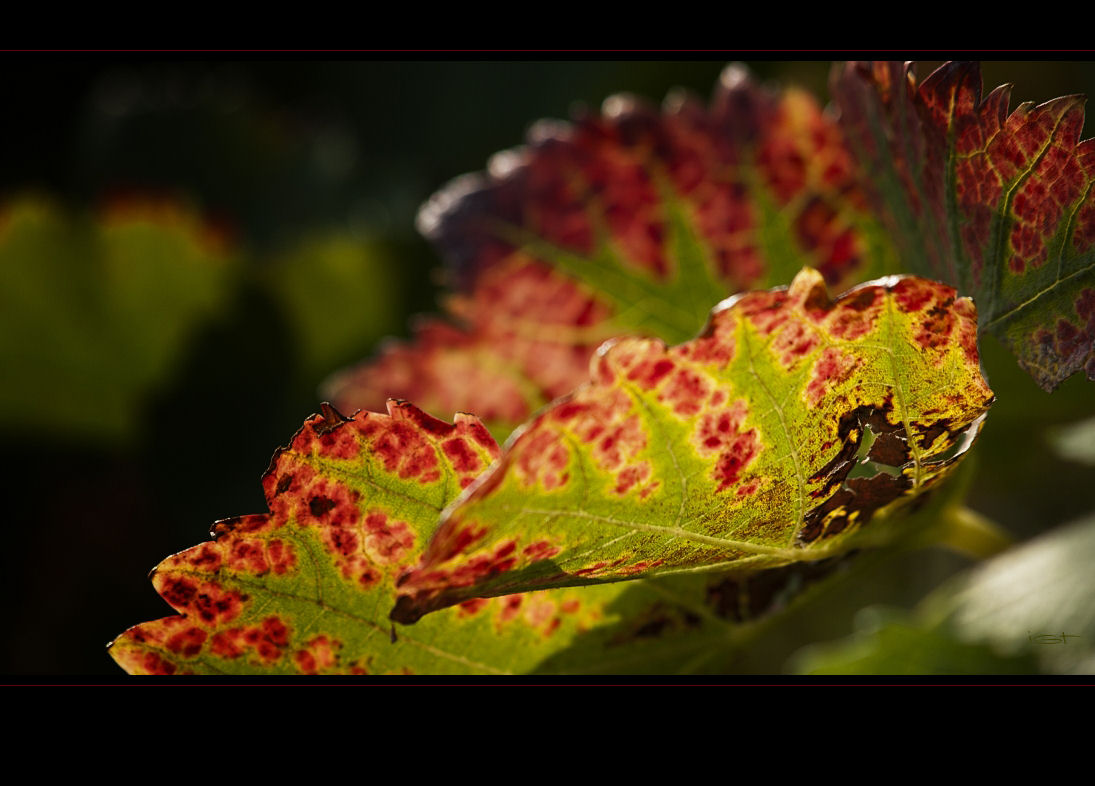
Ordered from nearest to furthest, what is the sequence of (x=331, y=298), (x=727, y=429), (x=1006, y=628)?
(x=727, y=429), (x=1006, y=628), (x=331, y=298)

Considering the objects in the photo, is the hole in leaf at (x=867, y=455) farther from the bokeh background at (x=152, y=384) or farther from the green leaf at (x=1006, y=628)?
the bokeh background at (x=152, y=384)

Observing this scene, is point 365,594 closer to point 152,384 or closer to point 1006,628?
point 1006,628

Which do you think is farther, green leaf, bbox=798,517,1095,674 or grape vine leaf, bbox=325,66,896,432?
grape vine leaf, bbox=325,66,896,432

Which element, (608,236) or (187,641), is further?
(608,236)

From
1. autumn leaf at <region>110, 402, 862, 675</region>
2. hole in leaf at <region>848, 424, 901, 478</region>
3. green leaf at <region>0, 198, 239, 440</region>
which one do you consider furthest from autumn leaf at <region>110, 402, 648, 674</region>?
green leaf at <region>0, 198, 239, 440</region>

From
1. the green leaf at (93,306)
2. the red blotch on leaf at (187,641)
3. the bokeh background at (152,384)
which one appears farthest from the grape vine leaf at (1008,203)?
the green leaf at (93,306)

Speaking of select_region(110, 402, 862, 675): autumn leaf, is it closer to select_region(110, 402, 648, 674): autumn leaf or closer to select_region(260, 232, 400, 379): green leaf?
select_region(110, 402, 648, 674): autumn leaf

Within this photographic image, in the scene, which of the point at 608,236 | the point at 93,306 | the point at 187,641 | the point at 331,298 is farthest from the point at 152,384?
the point at 187,641
